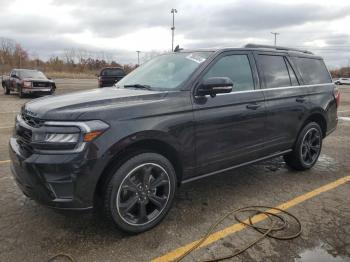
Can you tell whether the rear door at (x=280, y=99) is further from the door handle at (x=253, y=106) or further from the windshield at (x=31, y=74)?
the windshield at (x=31, y=74)

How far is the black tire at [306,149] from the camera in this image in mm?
5496

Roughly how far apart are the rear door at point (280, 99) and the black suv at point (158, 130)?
0.01m

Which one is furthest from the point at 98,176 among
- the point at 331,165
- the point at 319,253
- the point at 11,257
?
the point at 331,165

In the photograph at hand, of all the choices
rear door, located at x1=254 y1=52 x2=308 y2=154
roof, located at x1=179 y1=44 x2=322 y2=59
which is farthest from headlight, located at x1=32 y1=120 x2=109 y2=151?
rear door, located at x1=254 y1=52 x2=308 y2=154

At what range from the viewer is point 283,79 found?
515cm

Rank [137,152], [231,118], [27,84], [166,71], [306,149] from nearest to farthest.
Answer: [137,152], [231,118], [166,71], [306,149], [27,84]

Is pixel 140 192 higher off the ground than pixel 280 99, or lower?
lower

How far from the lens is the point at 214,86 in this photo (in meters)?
3.87

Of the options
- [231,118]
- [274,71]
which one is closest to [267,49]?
[274,71]

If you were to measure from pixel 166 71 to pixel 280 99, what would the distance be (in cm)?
161

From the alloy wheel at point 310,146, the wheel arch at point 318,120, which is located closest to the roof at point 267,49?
the wheel arch at point 318,120

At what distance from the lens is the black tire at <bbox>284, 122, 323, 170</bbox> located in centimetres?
550

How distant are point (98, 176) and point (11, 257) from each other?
1018mm

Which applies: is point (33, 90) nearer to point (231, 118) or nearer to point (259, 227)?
point (231, 118)
